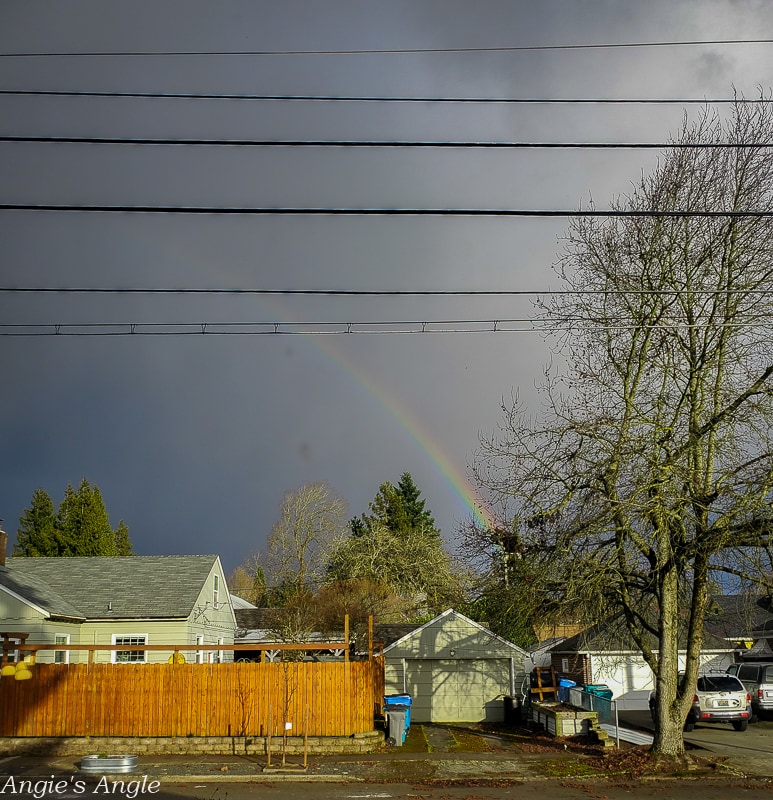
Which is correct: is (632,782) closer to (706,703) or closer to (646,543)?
(646,543)

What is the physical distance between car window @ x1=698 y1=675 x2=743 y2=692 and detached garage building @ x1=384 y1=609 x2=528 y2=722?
729 cm

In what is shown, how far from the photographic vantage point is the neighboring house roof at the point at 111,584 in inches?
1141

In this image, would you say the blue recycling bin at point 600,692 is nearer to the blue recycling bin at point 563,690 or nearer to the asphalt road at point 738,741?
the blue recycling bin at point 563,690

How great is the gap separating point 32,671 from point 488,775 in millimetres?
12156

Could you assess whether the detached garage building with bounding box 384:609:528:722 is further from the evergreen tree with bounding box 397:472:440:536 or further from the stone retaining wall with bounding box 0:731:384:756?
the evergreen tree with bounding box 397:472:440:536

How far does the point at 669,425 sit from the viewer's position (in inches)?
714

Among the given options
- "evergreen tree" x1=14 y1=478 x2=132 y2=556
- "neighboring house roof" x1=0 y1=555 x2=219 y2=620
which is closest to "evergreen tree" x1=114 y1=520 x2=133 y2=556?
"evergreen tree" x1=14 y1=478 x2=132 y2=556

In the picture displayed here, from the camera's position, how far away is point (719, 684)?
27.3 meters

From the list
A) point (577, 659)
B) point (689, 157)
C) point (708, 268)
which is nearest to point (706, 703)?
point (577, 659)

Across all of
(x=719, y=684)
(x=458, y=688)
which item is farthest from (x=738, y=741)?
(x=458, y=688)

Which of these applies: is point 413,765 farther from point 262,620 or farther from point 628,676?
point 262,620

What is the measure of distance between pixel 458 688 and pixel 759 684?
38.0 feet

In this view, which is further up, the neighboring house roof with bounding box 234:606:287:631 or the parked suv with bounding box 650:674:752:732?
the neighboring house roof with bounding box 234:606:287:631

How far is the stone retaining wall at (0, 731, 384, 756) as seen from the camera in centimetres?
1973
